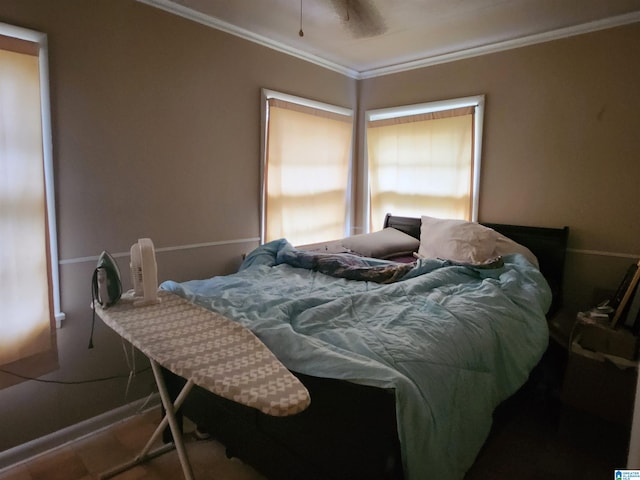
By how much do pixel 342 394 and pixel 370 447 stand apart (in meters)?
0.17

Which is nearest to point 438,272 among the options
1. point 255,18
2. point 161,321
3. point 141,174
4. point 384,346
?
point 384,346

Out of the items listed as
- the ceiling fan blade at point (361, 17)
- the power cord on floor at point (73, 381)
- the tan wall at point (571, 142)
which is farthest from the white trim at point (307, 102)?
the power cord on floor at point (73, 381)

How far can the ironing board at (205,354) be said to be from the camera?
39.9 inches

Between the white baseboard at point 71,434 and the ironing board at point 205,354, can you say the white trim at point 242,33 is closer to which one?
the ironing board at point 205,354

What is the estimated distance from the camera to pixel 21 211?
2006 millimetres

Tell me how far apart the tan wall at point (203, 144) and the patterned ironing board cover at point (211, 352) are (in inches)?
35.7

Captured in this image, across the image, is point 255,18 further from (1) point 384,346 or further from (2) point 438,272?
(1) point 384,346

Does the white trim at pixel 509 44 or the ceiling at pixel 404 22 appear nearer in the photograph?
the ceiling at pixel 404 22

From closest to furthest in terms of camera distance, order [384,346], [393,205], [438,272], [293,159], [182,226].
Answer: [384,346], [438,272], [182,226], [293,159], [393,205]

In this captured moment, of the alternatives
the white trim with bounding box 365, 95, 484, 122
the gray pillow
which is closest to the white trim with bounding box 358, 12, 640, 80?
the white trim with bounding box 365, 95, 484, 122

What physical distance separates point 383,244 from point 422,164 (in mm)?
923

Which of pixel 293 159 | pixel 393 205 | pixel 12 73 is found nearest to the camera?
pixel 12 73

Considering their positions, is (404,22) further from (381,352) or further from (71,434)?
(71,434)

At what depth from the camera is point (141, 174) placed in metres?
2.51
